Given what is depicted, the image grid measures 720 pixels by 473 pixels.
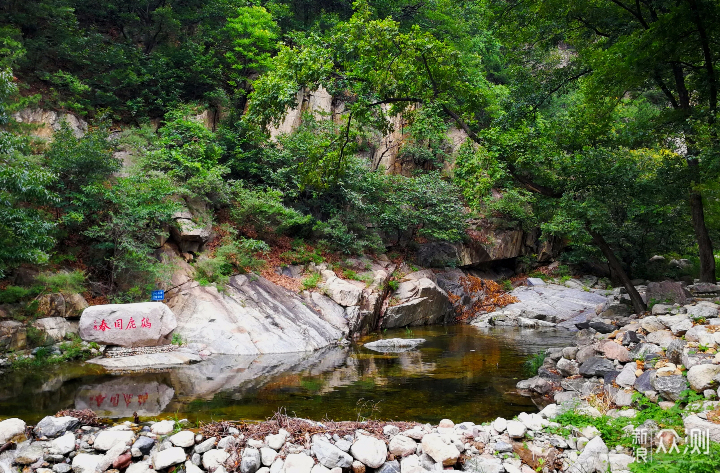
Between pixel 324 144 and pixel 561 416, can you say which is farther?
pixel 324 144

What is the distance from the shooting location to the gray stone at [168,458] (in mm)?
4430

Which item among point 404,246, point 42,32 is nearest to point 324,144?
point 404,246

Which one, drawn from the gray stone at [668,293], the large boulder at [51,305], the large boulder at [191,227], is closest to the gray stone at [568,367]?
the gray stone at [668,293]

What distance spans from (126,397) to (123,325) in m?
3.72

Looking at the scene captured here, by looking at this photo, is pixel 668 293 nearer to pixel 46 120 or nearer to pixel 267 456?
pixel 267 456

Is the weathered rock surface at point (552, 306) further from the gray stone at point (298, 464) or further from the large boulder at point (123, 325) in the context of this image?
the gray stone at point (298, 464)

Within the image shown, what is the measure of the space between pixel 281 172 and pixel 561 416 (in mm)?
14651

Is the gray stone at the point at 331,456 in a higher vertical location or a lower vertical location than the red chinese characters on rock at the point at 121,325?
lower

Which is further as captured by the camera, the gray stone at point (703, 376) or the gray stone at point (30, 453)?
the gray stone at point (703, 376)

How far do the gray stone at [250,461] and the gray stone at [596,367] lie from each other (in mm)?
5597

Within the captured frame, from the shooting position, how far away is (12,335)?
31.1 feet

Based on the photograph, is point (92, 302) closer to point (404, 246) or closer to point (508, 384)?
point (508, 384)

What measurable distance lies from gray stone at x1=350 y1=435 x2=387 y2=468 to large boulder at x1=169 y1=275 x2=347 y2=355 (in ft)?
23.2

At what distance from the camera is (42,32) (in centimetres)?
1708
